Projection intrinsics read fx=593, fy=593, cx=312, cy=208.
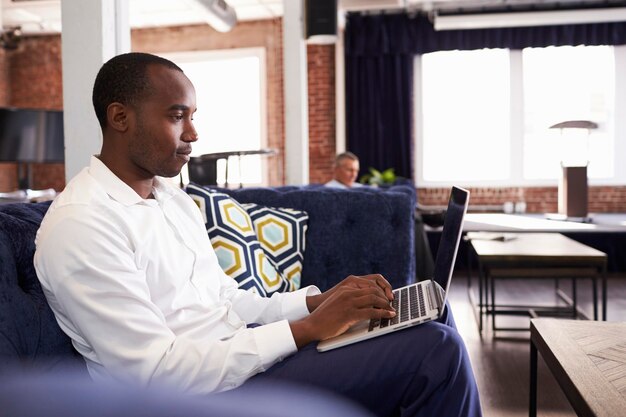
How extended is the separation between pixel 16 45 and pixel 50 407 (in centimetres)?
757

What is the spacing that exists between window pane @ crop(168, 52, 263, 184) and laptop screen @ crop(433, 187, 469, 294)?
611 centimetres

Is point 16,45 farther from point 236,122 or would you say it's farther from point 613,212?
point 613,212

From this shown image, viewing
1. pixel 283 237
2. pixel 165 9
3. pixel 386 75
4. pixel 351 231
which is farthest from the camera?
pixel 386 75

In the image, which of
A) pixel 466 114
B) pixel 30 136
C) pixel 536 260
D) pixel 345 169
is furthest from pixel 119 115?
pixel 466 114

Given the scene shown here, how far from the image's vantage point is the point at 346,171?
5387 millimetres

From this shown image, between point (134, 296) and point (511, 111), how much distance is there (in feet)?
22.1

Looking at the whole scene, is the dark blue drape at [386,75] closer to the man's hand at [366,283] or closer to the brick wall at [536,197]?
the brick wall at [536,197]

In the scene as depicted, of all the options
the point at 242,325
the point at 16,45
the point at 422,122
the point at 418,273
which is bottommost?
the point at 418,273

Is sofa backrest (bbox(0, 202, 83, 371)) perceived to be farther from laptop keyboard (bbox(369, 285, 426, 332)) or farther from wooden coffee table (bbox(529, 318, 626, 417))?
wooden coffee table (bbox(529, 318, 626, 417))

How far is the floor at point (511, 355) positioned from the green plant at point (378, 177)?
1.63 meters

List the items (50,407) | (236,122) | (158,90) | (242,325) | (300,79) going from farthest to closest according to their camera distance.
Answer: (236,122), (300,79), (242,325), (158,90), (50,407)

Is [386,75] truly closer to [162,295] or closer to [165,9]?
[165,9]

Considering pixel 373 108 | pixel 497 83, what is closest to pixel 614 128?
pixel 497 83

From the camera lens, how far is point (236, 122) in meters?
7.61
